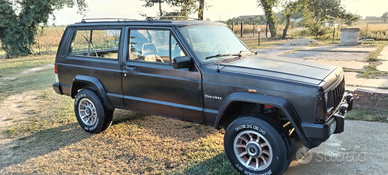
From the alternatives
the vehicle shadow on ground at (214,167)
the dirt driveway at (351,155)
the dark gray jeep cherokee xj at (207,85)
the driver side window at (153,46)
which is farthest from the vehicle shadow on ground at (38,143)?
the dirt driveway at (351,155)

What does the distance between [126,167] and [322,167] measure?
2.57m

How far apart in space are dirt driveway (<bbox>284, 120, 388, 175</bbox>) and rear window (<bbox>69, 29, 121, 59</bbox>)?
11.0 ft

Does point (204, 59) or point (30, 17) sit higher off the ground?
point (30, 17)

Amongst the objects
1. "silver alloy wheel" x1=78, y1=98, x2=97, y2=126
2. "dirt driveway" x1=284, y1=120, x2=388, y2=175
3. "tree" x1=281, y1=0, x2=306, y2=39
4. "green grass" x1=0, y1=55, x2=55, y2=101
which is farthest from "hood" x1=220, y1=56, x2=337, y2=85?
"tree" x1=281, y1=0, x2=306, y2=39

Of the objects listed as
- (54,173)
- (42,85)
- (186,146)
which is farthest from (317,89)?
(42,85)

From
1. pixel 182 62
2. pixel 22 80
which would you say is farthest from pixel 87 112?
pixel 22 80

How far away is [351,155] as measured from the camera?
3938 millimetres

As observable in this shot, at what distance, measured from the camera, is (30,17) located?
19094mm

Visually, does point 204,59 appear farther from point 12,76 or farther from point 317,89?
point 12,76

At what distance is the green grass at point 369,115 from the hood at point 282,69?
1.92m

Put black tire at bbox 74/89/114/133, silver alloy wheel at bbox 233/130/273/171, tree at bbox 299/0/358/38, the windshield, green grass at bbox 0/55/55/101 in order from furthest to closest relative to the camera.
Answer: tree at bbox 299/0/358/38 < green grass at bbox 0/55/55/101 < black tire at bbox 74/89/114/133 < the windshield < silver alloy wheel at bbox 233/130/273/171

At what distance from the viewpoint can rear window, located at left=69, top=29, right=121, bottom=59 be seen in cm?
480

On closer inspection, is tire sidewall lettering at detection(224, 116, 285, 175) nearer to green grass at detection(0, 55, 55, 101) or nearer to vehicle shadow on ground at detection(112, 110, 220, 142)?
vehicle shadow on ground at detection(112, 110, 220, 142)

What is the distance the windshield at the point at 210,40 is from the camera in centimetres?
400
